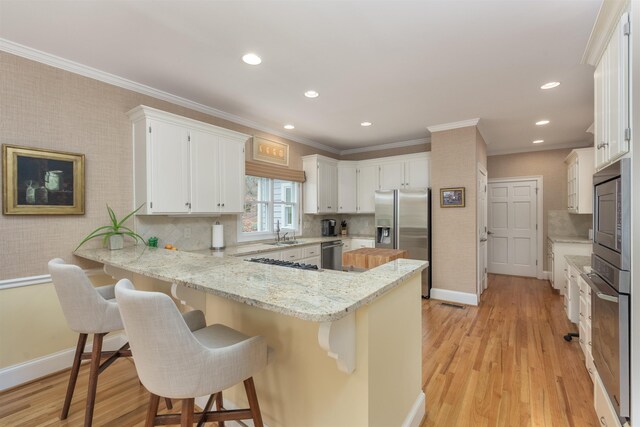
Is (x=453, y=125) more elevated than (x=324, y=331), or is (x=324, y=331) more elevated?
(x=453, y=125)

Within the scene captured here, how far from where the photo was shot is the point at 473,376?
233 centimetres

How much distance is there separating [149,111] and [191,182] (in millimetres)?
769

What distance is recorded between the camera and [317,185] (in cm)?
497

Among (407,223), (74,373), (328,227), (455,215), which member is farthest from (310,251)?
(74,373)

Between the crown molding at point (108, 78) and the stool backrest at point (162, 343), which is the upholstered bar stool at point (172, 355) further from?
the crown molding at point (108, 78)

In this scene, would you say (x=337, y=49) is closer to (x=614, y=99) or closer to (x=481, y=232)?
(x=614, y=99)

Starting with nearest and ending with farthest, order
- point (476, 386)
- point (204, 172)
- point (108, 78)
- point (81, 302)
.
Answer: point (81, 302), point (476, 386), point (108, 78), point (204, 172)

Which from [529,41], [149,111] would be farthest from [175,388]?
[529,41]

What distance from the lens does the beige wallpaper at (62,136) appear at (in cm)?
222

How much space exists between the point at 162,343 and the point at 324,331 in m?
0.59

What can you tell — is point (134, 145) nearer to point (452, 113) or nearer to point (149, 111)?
point (149, 111)

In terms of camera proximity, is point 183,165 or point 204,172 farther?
point 204,172

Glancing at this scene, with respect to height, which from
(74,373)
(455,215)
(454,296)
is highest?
(455,215)

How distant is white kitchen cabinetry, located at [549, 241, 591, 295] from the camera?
4.30 metres
